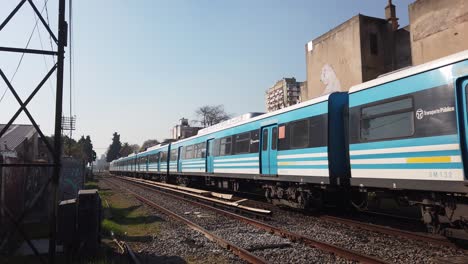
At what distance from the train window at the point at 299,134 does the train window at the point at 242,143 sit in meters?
3.54

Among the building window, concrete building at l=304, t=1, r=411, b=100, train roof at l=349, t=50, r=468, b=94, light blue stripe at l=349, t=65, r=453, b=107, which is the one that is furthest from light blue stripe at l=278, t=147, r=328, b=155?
the building window

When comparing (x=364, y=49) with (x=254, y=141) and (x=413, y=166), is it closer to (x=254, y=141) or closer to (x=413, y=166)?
(x=254, y=141)

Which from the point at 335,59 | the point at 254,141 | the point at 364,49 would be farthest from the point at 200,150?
the point at 364,49

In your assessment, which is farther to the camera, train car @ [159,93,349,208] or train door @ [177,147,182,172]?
train door @ [177,147,182,172]

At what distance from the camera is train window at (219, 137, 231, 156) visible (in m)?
18.3

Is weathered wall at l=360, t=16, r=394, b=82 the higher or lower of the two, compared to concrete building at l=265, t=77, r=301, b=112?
lower

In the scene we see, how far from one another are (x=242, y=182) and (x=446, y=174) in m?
11.3

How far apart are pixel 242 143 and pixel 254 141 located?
1.25 meters

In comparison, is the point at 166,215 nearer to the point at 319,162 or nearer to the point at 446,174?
the point at 319,162

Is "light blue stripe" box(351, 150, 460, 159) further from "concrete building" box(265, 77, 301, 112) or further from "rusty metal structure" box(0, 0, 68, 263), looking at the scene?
"concrete building" box(265, 77, 301, 112)

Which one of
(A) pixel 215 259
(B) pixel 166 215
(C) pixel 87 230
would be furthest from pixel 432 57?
(C) pixel 87 230

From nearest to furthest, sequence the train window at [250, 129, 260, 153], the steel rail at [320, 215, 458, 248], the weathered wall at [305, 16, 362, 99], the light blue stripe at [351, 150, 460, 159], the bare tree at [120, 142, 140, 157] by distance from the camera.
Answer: the light blue stripe at [351, 150, 460, 159] → the steel rail at [320, 215, 458, 248] → the train window at [250, 129, 260, 153] → the weathered wall at [305, 16, 362, 99] → the bare tree at [120, 142, 140, 157]

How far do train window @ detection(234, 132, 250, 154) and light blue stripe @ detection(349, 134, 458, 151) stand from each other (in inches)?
262

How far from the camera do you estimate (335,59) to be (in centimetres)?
2514
